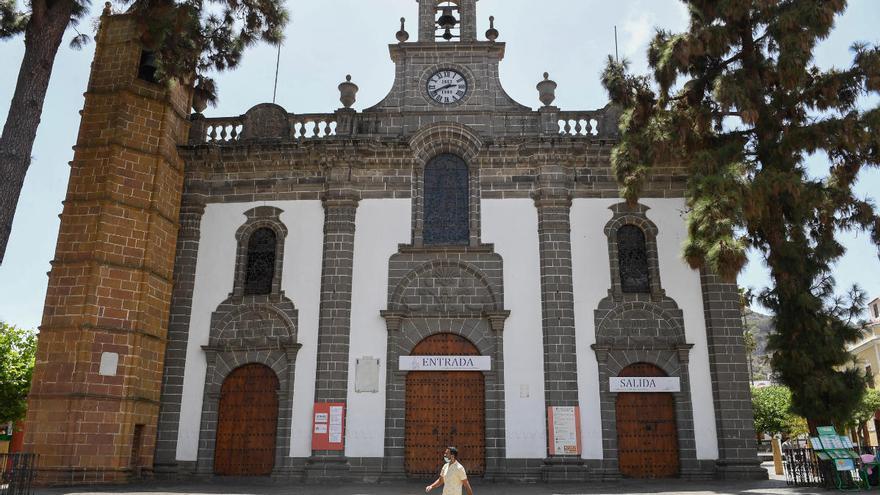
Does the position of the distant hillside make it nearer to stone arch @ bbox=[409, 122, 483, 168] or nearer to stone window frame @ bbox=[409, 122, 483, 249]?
stone window frame @ bbox=[409, 122, 483, 249]

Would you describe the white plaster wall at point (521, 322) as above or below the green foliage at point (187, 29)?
below

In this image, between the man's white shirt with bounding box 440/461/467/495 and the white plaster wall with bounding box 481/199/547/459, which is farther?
the white plaster wall with bounding box 481/199/547/459

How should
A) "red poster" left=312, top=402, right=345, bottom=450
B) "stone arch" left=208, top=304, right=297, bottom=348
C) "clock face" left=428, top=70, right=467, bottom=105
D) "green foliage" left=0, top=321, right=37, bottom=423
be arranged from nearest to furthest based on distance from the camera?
"red poster" left=312, top=402, right=345, bottom=450 → "stone arch" left=208, top=304, right=297, bottom=348 → "clock face" left=428, top=70, right=467, bottom=105 → "green foliage" left=0, top=321, right=37, bottom=423

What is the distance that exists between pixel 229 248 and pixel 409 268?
4415mm

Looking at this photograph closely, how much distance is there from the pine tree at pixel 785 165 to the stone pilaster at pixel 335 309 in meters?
7.05

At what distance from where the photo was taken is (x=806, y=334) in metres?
12.5

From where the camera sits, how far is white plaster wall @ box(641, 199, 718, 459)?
14938 millimetres

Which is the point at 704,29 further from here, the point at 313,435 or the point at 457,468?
the point at 313,435

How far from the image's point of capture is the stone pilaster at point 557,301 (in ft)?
47.7

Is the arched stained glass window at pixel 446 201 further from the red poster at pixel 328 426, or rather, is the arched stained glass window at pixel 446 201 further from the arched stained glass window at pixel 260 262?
the red poster at pixel 328 426

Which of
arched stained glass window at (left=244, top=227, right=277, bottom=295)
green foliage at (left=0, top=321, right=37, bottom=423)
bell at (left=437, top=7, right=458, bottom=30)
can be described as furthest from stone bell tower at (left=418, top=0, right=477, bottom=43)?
green foliage at (left=0, top=321, right=37, bottom=423)

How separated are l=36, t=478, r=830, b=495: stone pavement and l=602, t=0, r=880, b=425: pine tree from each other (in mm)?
2071

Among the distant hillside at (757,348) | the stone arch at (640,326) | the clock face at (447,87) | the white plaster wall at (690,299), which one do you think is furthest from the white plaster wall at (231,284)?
the distant hillside at (757,348)

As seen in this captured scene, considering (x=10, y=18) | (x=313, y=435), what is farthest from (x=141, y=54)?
(x=313, y=435)
